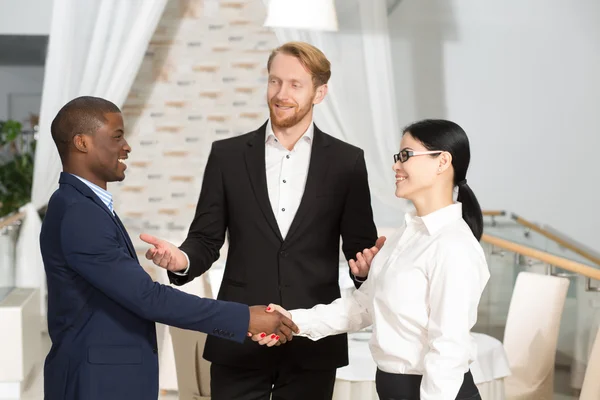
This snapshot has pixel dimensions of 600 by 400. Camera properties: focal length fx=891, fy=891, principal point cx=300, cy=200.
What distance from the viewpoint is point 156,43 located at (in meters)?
6.29

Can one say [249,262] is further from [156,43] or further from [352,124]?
[156,43]

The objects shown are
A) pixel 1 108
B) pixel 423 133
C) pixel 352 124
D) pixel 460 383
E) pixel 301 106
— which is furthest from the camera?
pixel 1 108

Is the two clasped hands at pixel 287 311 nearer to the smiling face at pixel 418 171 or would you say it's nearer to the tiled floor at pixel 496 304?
the smiling face at pixel 418 171

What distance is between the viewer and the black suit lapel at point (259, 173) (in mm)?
2400

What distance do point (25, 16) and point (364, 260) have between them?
502cm

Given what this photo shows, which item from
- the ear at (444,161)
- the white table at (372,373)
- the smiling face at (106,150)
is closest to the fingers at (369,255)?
the ear at (444,161)

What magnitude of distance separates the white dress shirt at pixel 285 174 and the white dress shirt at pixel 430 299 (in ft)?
1.30

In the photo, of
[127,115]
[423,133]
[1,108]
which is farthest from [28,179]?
[423,133]

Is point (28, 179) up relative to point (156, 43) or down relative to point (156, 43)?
down

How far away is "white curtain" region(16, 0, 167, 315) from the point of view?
5.83 metres

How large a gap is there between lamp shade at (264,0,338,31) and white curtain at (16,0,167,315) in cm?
95

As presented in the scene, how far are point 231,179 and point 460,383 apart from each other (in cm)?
92

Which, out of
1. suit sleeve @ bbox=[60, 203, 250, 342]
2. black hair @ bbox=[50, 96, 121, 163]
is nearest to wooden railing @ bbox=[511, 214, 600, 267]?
suit sleeve @ bbox=[60, 203, 250, 342]

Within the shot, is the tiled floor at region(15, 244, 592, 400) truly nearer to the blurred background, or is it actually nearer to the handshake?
the blurred background
